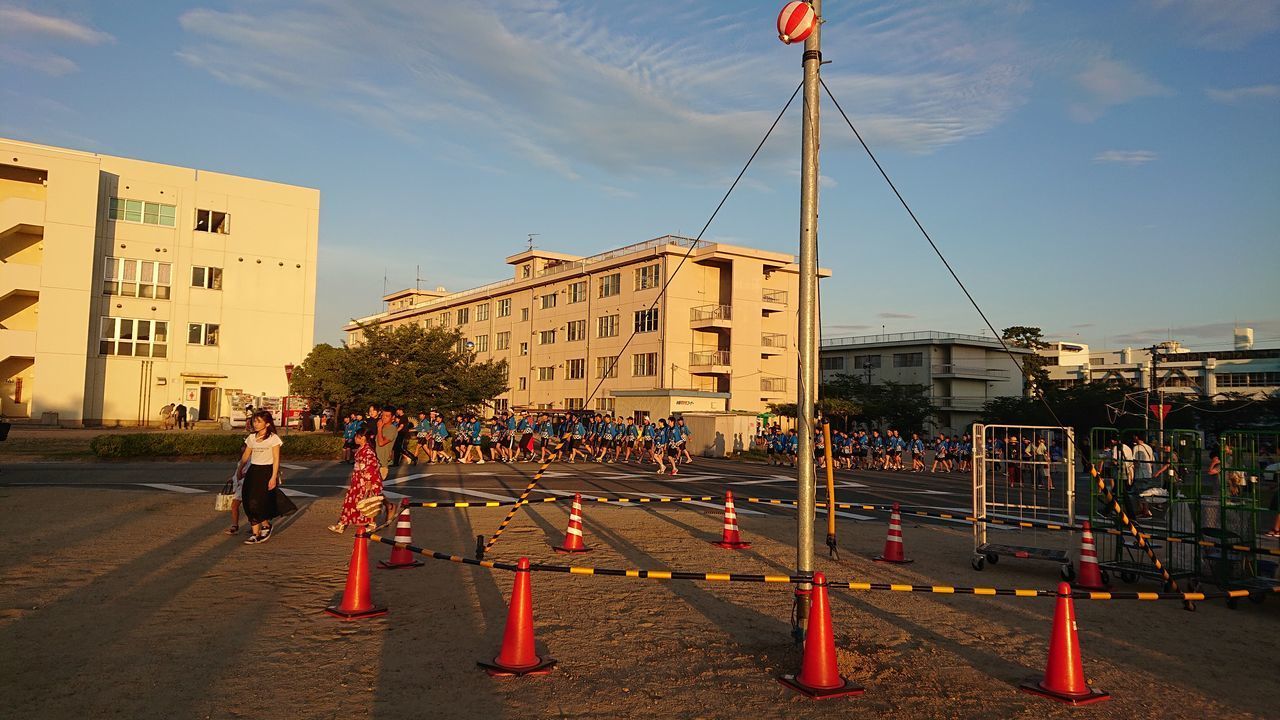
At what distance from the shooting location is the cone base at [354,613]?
7.29m

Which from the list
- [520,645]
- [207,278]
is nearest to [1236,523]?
[520,645]

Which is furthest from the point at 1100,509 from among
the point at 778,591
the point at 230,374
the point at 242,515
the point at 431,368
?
the point at 230,374

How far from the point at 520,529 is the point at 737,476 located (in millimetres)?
14188

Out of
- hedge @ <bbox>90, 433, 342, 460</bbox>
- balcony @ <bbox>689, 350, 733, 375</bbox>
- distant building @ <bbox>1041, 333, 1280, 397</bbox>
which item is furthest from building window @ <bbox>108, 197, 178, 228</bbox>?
distant building @ <bbox>1041, 333, 1280, 397</bbox>

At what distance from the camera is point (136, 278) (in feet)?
138

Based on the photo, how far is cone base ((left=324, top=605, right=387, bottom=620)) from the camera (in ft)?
23.9

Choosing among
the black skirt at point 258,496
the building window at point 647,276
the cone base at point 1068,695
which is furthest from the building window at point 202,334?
the cone base at point 1068,695

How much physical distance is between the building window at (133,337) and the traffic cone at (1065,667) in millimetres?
45588

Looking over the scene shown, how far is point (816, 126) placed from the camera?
6.88 meters

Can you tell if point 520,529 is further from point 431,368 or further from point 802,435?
point 431,368

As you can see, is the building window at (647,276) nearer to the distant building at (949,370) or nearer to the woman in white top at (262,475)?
the distant building at (949,370)

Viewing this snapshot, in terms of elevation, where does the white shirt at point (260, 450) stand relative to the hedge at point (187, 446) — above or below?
above

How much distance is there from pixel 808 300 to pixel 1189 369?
372ft

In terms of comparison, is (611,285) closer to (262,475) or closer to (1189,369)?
(262,475)
